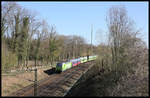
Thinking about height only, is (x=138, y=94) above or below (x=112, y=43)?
below

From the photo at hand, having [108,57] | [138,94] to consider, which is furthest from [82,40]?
[138,94]

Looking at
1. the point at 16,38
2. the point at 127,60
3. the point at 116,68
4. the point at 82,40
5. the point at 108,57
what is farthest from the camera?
the point at 82,40

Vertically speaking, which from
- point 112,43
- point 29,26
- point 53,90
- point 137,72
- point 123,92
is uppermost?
point 29,26

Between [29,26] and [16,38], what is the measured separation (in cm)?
427

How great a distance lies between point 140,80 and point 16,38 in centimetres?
3006

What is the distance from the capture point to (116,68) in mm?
20125

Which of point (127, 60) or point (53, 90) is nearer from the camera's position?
point (127, 60)

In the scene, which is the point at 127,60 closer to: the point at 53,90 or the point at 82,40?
the point at 53,90


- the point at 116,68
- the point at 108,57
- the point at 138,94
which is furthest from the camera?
the point at 108,57

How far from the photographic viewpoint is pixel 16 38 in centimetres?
3909

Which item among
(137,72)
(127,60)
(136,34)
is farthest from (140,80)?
(136,34)

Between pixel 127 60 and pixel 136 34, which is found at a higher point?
pixel 136 34

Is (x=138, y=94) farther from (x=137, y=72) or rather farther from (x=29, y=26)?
(x=29, y=26)

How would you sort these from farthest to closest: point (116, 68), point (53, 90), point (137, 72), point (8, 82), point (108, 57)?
point (108, 57), point (8, 82), point (53, 90), point (116, 68), point (137, 72)
